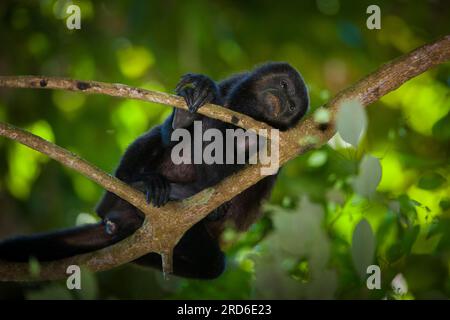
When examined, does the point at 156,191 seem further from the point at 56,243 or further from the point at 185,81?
the point at 56,243

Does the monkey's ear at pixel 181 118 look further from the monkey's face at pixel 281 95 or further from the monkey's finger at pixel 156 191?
the monkey's face at pixel 281 95

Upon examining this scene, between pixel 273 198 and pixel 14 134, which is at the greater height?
pixel 273 198

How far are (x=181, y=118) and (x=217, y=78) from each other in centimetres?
169

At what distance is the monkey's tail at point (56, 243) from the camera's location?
401cm

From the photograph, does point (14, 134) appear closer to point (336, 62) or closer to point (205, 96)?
point (205, 96)

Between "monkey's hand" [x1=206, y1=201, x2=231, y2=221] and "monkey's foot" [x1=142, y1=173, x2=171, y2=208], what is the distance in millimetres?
594

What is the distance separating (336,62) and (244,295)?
2.68 meters

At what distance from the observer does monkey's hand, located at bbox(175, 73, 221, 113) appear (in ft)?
11.3

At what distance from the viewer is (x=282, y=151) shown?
3.21 metres

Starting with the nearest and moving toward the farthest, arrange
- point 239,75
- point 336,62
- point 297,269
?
point 297,269
point 239,75
point 336,62

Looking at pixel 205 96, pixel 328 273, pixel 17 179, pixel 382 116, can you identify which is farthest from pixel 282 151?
pixel 17 179

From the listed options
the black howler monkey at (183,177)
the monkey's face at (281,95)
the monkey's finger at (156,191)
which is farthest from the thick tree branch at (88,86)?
the monkey's face at (281,95)

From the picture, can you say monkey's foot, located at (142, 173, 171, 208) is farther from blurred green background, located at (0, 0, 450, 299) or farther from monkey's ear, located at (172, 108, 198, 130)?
blurred green background, located at (0, 0, 450, 299)

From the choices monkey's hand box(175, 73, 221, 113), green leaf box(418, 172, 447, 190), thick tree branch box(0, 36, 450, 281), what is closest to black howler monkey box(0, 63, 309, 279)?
monkey's hand box(175, 73, 221, 113)
